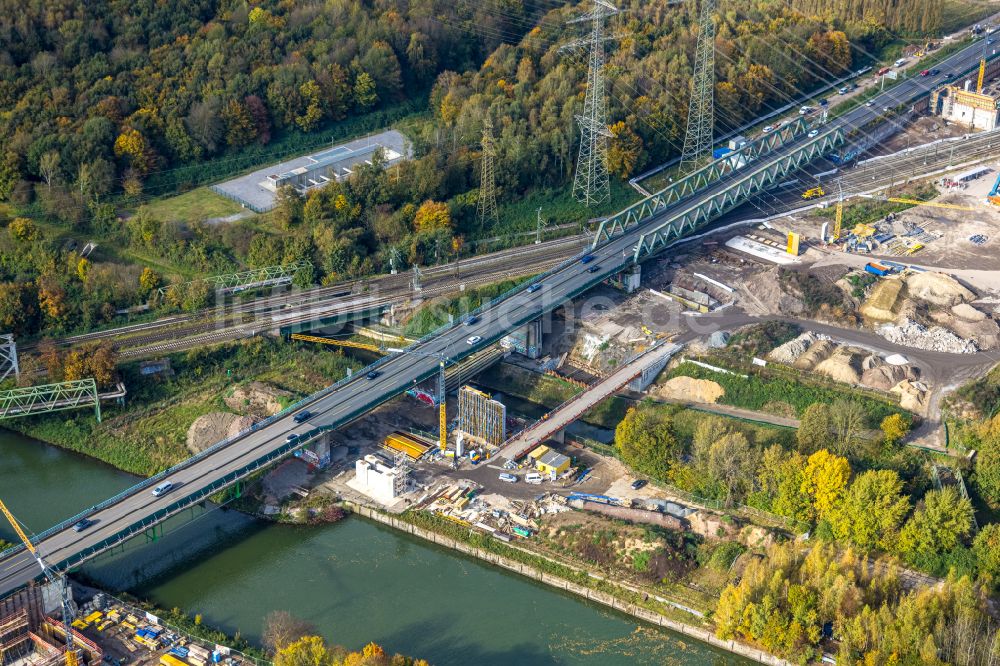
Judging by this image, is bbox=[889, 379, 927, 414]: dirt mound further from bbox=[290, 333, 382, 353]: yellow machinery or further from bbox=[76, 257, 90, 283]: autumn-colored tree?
bbox=[76, 257, 90, 283]: autumn-colored tree

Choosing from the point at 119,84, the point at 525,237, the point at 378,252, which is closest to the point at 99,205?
the point at 119,84

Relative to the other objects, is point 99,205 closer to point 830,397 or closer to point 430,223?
point 430,223

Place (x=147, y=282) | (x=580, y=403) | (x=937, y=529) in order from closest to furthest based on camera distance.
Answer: (x=937, y=529) → (x=580, y=403) → (x=147, y=282)

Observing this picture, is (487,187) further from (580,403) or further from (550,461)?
(550,461)

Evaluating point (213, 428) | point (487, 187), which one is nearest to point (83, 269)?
point (213, 428)

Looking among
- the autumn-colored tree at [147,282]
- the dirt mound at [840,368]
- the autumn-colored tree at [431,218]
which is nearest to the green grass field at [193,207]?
the autumn-colored tree at [147,282]
